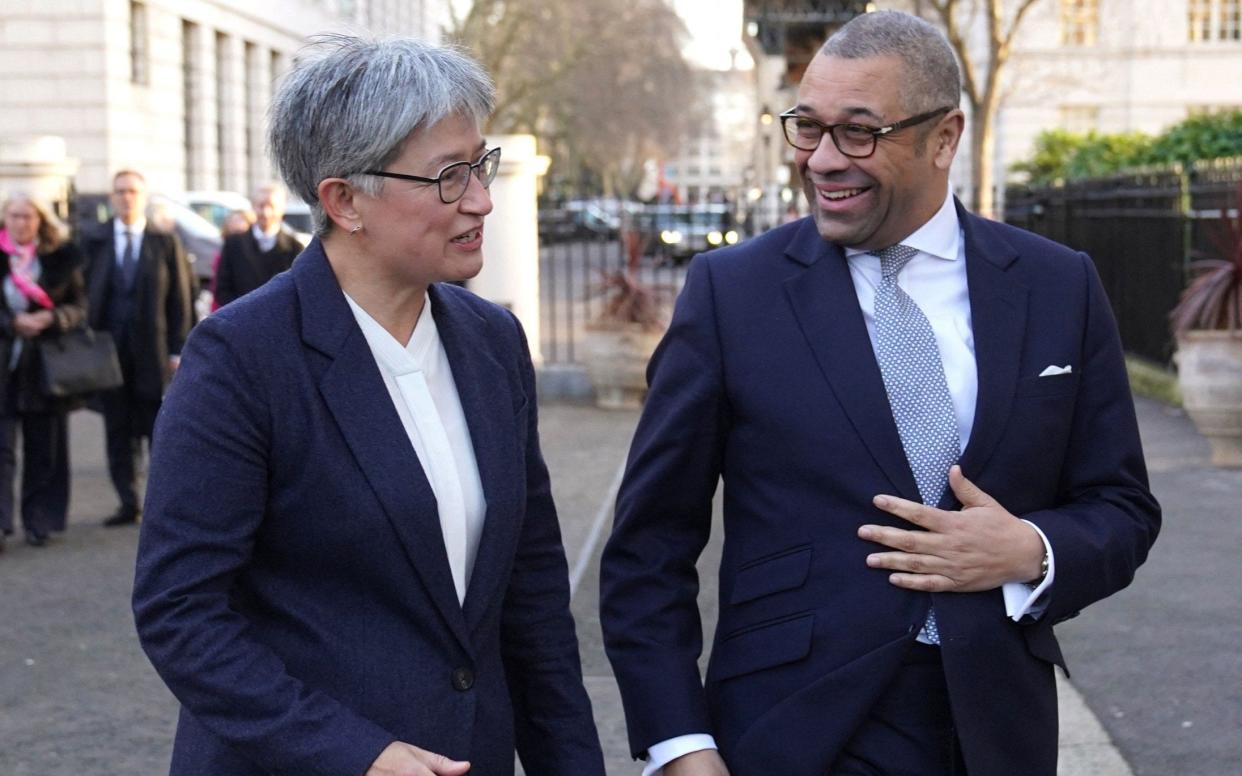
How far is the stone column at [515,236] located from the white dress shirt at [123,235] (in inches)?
206

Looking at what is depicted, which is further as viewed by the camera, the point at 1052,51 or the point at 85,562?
the point at 1052,51

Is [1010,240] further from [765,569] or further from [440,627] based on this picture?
[440,627]

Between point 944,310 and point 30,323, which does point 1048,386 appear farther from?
Answer: point 30,323

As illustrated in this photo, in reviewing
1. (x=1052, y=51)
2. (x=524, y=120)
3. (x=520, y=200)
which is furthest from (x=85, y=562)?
(x=524, y=120)

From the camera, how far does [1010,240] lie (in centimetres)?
305

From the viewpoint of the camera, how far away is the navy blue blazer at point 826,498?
2777 millimetres

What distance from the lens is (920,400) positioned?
2836 mm

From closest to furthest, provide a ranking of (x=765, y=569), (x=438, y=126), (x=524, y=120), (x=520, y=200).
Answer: (x=438, y=126), (x=765, y=569), (x=520, y=200), (x=524, y=120)

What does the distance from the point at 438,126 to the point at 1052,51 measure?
135 feet

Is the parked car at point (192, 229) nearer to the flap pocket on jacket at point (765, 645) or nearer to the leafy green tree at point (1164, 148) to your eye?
the leafy green tree at point (1164, 148)

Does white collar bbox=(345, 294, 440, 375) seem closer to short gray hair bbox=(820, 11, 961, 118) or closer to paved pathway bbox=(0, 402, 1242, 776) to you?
short gray hair bbox=(820, 11, 961, 118)

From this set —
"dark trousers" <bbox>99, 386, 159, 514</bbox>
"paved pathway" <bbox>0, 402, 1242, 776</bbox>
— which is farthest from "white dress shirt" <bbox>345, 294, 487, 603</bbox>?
"dark trousers" <bbox>99, 386, 159, 514</bbox>

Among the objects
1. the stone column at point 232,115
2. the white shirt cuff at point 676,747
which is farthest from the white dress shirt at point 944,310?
the stone column at point 232,115

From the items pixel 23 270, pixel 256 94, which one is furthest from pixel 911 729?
pixel 256 94
